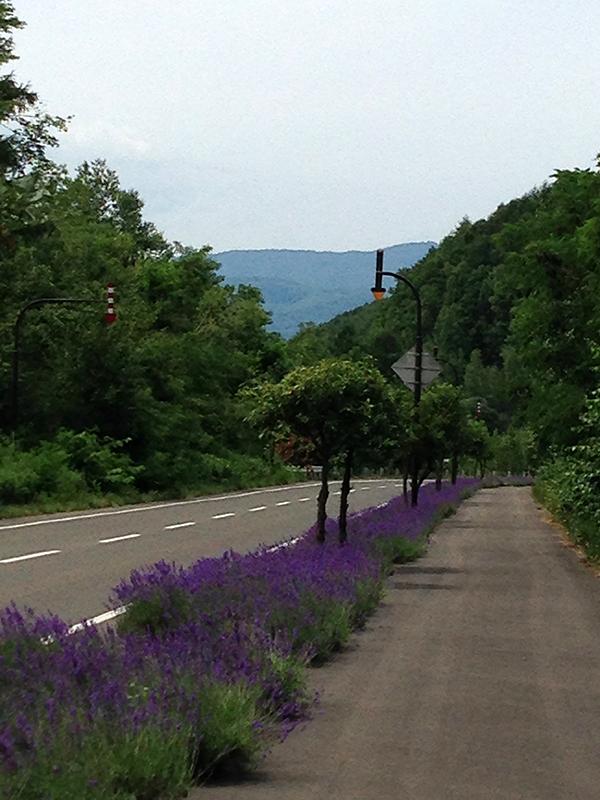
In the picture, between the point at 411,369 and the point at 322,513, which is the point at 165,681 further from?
the point at 411,369

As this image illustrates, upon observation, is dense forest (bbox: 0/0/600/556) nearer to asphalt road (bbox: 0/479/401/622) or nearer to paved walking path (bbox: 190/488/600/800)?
asphalt road (bbox: 0/479/401/622)

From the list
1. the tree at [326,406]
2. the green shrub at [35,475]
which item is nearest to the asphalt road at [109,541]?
the green shrub at [35,475]

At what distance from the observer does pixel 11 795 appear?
18.3ft

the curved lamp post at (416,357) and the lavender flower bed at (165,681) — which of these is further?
the curved lamp post at (416,357)

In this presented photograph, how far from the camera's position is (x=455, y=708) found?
931 cm

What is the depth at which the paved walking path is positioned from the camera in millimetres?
7055

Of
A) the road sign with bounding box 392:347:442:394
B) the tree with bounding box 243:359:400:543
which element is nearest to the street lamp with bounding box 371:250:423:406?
the road sign with bounding box 392:347:442:394

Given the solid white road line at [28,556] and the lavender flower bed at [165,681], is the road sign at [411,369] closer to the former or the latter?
the solid white road line at [28,556]

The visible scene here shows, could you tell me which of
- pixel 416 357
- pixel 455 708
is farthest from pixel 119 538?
pixel 455 708

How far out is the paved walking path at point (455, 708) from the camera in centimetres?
705

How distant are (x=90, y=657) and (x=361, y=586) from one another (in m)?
7.10

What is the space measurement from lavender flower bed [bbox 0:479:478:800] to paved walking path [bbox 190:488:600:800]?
0.87ft

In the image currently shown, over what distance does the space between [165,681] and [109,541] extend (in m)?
18.4

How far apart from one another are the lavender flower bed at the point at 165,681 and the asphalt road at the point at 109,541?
2997mm
